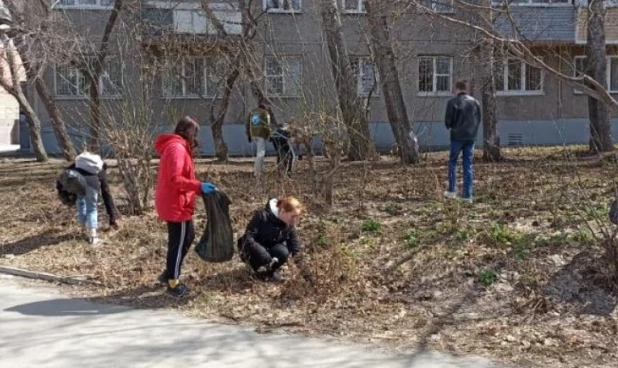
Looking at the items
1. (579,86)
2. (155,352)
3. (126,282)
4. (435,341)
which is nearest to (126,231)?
(126,282)

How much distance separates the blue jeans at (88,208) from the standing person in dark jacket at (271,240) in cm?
288

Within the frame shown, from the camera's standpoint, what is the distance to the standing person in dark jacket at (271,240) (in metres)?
7.35

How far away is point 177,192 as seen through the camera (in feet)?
23.3

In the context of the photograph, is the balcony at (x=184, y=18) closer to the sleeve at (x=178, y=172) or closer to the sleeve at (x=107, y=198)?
the sleeve at (x=107, y=198)

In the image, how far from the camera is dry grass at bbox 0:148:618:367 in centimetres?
615

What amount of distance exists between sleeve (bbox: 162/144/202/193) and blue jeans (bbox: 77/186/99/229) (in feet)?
9.16

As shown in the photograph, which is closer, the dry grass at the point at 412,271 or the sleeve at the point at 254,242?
the dry grass at the point at 412,271

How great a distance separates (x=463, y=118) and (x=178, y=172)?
4.95 meters

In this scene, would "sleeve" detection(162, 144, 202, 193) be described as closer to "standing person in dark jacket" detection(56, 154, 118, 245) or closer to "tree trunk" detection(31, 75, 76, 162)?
"standing person in dark jacket" detection(56, 154, 118, 245)

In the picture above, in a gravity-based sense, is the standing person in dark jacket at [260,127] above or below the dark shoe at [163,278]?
above

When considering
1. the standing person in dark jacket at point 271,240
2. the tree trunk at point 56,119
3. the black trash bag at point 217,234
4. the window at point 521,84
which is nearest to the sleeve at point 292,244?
the standing person in dark jacket at point 271,240

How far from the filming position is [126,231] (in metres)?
9.92

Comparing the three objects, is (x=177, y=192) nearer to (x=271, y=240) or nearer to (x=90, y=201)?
(x=271, y=240)

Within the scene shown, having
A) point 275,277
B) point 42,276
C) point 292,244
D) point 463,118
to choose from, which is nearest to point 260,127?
point 463,118
